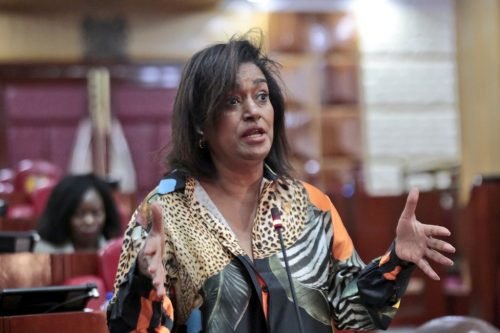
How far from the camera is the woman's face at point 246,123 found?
2.07m

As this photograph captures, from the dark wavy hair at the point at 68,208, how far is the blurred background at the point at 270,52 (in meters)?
3.98

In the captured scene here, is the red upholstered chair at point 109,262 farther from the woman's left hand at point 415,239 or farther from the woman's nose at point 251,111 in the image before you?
the woman's left hand at point 415,239

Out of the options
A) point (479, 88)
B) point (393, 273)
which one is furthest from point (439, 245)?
point (479, 88)

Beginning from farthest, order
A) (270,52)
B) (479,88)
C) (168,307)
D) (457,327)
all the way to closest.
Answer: (270,52) → (479,88) → (457,327) → (168,307)

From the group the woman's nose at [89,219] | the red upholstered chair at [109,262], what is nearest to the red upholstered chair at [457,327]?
the red upholstered chair at [109,262]

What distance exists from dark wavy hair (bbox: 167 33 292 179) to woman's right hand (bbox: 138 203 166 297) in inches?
14.2

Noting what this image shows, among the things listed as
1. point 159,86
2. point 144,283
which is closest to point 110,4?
point 159,86

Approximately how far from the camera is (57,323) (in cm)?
235

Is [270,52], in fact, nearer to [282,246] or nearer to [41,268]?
[41,268]

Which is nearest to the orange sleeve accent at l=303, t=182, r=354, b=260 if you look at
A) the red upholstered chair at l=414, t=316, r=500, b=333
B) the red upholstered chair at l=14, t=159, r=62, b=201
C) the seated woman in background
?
the red upholstered chair at l=414, t=316, r=500, b=333

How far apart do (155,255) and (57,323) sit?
69 cm

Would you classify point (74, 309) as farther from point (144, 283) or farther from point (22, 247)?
point (22, 247)

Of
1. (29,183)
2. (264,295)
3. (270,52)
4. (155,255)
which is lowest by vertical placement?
(29,183)

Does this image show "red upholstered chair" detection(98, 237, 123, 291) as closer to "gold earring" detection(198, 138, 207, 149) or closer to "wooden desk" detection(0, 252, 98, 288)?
"wooden desk" detection(0, 252, 98, 288)
